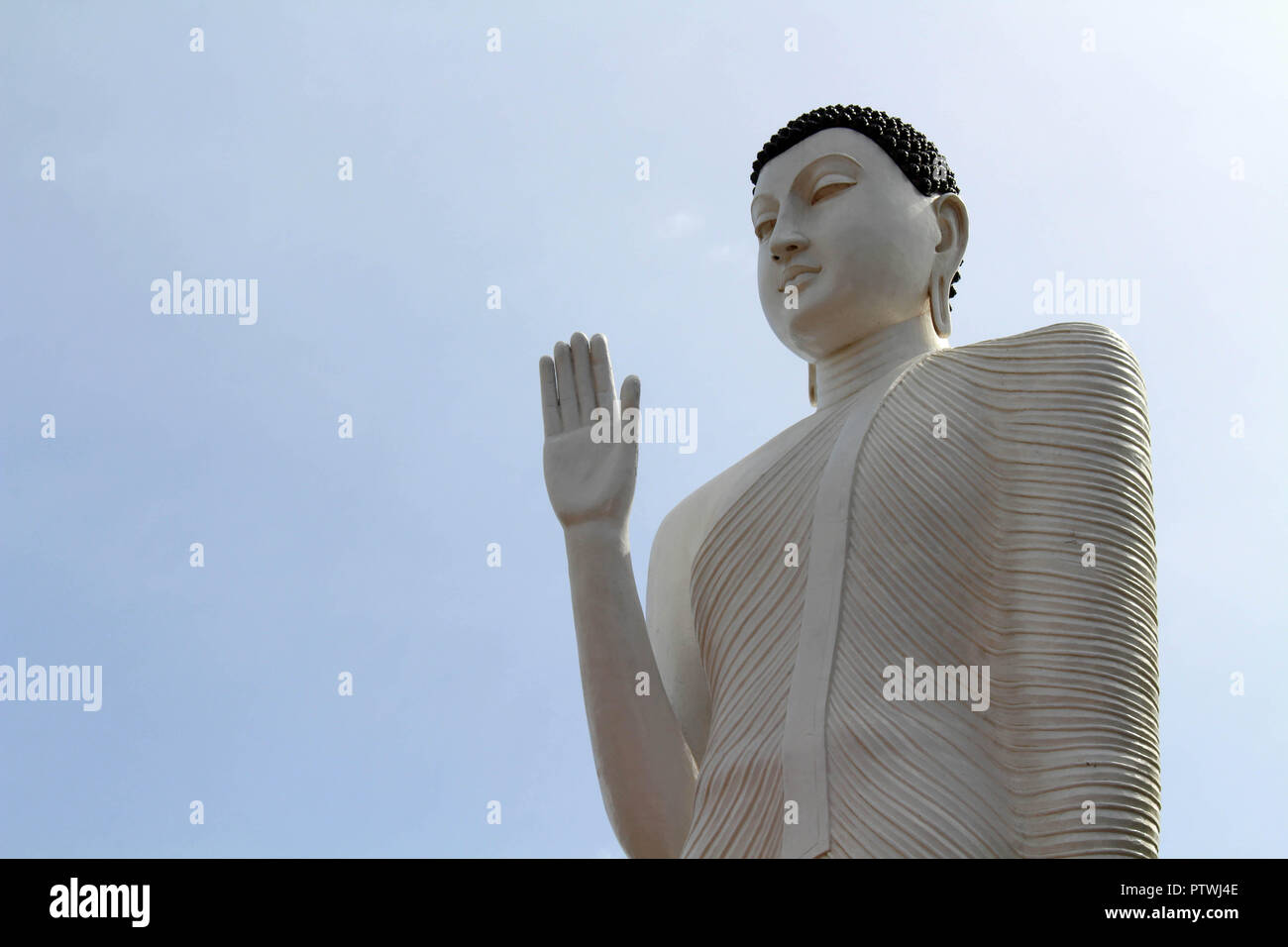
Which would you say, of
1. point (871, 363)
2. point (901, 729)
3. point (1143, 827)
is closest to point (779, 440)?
point (871, 363)

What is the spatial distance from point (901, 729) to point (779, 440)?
5.44 feet

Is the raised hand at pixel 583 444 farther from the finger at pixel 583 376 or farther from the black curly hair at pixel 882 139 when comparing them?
the black curly hair at pixel 882 139

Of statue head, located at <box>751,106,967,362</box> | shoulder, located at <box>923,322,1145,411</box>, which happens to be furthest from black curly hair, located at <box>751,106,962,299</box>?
shoulder, located at <box>923,322,1145,411</box>

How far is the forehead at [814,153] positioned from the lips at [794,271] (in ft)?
1.11

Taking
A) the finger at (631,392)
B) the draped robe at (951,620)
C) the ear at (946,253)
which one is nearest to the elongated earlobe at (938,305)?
the ear at (946,253)

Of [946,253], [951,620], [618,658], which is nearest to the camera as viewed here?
[951,620]

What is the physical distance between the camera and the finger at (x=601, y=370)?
312 inches

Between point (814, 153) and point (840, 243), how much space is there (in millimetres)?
436

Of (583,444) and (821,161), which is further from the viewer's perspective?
(821,161)

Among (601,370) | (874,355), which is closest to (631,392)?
(601,370)

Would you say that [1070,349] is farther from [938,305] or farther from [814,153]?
[814,153]

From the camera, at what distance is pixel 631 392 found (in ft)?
25.8

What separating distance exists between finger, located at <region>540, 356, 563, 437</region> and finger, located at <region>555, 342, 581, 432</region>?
19 millimetres
